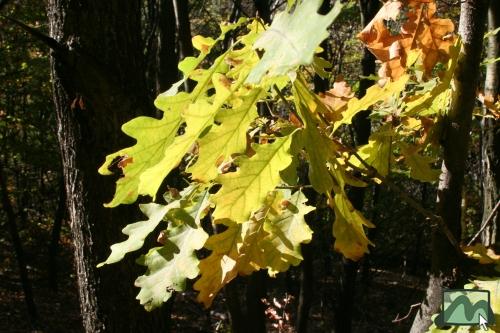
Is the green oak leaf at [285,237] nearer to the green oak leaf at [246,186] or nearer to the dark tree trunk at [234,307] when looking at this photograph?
the green oak leaf at [246,186]

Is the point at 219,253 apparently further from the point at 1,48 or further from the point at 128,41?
the point at 1,48

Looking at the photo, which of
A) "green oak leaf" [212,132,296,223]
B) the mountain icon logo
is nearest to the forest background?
the mountain icon logo

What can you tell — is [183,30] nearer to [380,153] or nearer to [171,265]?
[380,153]

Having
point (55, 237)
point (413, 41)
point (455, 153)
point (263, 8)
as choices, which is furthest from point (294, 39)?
point (55, 237)

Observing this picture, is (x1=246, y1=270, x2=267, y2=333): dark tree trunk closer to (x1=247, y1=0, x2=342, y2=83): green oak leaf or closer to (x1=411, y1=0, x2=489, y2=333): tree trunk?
(x1=411, y1=0, x2=489, y2=333): tree trunk

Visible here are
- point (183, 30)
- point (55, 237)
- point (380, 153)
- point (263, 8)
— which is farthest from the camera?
point (55, 237)

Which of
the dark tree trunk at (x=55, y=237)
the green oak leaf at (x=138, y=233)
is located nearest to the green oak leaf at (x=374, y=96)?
the green oak leaf at (x=138, y=233)

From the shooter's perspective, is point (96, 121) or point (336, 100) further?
point (96, 121)
